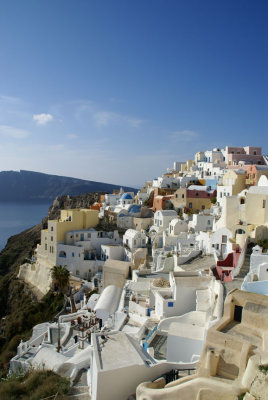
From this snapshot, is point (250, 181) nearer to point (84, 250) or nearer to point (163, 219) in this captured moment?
point (163, 219)

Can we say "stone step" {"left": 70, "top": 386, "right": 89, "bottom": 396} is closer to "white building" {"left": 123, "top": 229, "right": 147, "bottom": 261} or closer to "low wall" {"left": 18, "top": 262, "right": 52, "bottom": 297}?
"white building" {"left": 123, "top": 229, "right": 147, "bottom": 261}

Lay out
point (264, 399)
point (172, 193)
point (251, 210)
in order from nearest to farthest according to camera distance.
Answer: point (264, 399)
point (251, 210)
point (172, 193)

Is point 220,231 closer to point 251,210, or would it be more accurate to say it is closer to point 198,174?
point 251,210

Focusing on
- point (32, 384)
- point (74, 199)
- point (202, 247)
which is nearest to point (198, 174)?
point (202, 247)

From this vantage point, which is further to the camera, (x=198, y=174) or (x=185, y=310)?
(x=198, y=174)

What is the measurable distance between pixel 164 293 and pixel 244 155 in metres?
36.3

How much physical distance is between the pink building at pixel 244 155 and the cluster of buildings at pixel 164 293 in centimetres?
17

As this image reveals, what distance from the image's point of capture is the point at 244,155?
161 ft

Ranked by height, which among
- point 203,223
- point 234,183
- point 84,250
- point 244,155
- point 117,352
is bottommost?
point 84,250

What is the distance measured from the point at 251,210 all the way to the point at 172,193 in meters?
22.2

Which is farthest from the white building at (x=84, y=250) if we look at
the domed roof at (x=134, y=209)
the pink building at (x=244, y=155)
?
the pink building at (x=244, y=155)

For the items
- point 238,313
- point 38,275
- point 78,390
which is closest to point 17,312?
point 38,275

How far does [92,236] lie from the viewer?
116 feet

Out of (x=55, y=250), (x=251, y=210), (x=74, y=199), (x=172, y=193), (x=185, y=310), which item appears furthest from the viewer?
(x=74, y=199)
